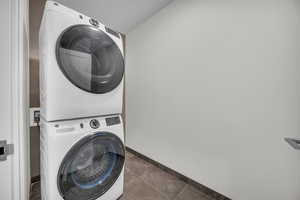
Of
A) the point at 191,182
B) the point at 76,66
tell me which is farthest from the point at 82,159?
the point at 191,182

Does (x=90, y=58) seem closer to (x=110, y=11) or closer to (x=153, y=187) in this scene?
(x=110, y=11)

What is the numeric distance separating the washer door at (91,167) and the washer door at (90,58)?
0.39m

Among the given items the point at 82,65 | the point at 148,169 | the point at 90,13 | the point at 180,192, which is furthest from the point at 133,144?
the point at 90,13

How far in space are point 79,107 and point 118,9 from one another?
56.0 inches

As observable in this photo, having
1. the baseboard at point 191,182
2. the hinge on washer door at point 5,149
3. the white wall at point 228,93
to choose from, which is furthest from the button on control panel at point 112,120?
the baseboard at point 191,182

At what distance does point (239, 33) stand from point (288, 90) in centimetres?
62

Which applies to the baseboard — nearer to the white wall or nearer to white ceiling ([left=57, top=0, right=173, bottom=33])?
the white wall

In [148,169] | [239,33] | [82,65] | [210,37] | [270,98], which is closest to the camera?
[82,65]

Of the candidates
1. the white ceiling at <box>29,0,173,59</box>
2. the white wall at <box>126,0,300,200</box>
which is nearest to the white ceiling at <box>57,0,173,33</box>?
the white ceiling at <box>29,0,173,59</box>

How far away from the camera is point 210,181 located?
1.37m

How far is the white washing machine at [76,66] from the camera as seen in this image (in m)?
0.77

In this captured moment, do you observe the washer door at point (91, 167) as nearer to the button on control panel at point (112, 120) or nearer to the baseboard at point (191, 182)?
the button on control panel at point (112, 120)

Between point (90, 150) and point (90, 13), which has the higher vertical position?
point (90, 13)

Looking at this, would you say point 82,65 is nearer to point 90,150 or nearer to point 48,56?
point 48,56
